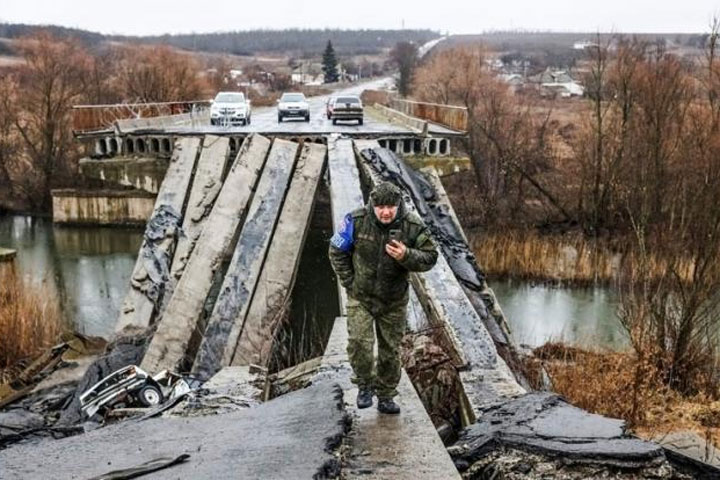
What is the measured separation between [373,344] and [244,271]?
6.57 m

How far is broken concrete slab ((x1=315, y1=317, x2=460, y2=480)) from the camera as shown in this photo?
15.0ft


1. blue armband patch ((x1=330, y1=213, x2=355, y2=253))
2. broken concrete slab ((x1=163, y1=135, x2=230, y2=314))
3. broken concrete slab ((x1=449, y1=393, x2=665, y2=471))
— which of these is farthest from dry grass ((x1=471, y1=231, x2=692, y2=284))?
blue armband patch ((x1=330, y1=213, x2=355, y2=253))

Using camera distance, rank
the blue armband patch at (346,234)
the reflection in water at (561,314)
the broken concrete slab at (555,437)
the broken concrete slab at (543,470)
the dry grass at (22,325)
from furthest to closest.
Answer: the reflection in water at (561,314), the dry grass at (22,325), the blue armband patch at (346,234), the broken concrete slab at (555,437), the broken concrete slab at (543,470)

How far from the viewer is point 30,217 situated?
111ft

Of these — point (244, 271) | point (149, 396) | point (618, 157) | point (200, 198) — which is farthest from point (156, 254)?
point (618, 157)

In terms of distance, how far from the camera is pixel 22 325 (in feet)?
48.7

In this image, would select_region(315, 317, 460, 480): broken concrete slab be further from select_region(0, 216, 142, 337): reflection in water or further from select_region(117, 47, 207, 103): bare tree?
select_region(117, 47, 207, 103): bare tree

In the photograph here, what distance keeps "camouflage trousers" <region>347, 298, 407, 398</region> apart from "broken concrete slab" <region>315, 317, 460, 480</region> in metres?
0.24

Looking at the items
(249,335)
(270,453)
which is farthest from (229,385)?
(249,335)

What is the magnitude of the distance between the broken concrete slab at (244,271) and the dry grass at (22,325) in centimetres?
554

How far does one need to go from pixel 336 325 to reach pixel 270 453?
3418mm

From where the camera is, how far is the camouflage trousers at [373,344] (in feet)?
17.0

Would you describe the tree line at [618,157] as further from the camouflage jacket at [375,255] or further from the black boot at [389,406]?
the camouflage jacket at [375,255]

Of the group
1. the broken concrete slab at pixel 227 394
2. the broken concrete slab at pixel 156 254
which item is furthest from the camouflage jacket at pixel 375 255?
the broken concrete slab at pixel 156 254
